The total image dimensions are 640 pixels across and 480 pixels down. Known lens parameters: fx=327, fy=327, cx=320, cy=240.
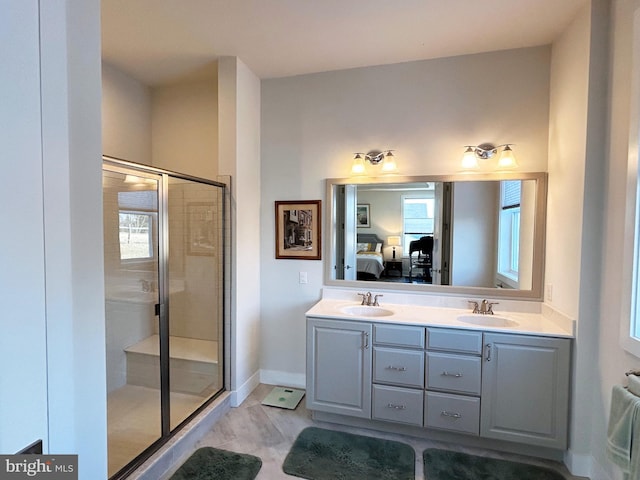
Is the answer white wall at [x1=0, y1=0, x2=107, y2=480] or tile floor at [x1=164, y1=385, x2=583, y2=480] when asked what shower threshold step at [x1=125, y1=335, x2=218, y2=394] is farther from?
white wall at [x1=0, y1=0, x2=107, y2=480]

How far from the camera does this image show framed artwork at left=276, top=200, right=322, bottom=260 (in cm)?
309

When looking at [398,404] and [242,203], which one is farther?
[242,203]

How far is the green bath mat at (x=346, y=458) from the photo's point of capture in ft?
6.81

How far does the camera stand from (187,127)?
3363 mm

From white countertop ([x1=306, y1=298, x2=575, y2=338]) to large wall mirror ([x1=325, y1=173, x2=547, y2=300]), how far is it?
0.54 ft

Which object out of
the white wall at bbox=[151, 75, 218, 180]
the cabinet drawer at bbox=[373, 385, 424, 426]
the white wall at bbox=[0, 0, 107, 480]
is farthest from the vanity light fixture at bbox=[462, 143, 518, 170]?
the white wall at bbox=[0, 0, 107, 480]

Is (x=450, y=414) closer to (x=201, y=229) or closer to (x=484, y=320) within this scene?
(x=484, y=320)

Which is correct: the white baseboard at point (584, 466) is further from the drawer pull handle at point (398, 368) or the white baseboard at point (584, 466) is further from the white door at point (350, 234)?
the white door at point (350, 234)

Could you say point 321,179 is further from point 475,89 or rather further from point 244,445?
Answer: point 244,445

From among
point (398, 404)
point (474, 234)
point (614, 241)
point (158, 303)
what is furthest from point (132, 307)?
point (614, 241)

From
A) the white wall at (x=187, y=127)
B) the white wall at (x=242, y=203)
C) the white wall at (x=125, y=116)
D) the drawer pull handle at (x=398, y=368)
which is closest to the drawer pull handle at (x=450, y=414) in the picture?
the drawer pull handle at (x=398, y=368)

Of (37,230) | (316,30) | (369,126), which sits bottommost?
(37,230)

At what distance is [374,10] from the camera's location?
6.95 feet

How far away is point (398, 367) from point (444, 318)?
1.68ft
